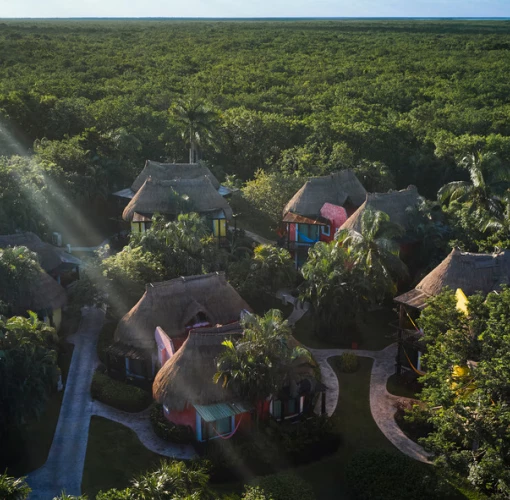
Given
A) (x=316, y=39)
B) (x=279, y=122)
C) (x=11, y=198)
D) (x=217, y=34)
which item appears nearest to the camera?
(x=11, y=198)

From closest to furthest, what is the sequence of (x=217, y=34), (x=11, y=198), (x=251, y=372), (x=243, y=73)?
(x=251, y=372) < (x=11, y=198) < (x=243, y=73) < (x=217, y=34)

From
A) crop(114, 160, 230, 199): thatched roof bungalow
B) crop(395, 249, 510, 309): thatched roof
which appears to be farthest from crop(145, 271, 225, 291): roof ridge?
crop(114, 160, 230, 199): thatched roof bungalow

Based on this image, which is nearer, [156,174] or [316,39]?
[156,174]

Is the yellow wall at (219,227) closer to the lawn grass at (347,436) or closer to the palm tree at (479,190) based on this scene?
the palm tree at (479,190)

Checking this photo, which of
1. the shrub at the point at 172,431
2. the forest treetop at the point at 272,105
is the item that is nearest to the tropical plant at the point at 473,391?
the shrub at the point at 172,431

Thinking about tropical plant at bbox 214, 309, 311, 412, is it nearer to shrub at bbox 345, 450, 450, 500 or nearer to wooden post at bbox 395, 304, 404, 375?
shrub at bbox 345, 450, 450, 500

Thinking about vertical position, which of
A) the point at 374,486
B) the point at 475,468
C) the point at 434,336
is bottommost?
the point at 374,486

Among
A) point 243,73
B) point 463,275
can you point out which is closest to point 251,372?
point 463,275

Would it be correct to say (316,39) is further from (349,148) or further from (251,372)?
(251,372)
